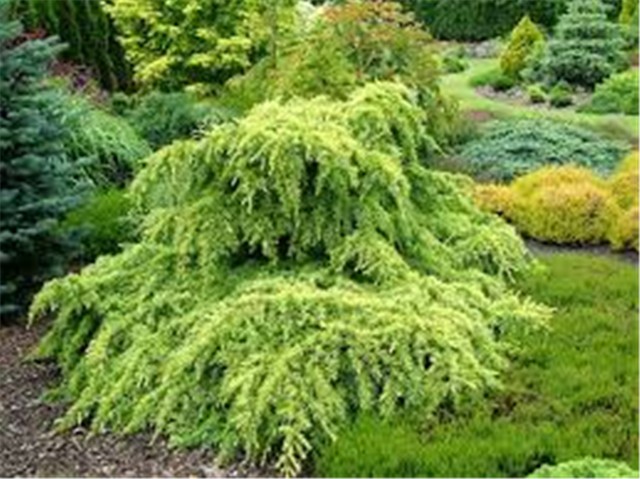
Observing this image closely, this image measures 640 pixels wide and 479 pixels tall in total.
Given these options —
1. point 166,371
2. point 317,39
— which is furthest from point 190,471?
point 317,39

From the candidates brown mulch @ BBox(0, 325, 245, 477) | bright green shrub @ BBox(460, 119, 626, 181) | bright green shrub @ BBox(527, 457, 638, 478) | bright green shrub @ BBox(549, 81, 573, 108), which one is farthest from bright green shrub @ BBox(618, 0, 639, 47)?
bright green shrub @ BBox(527, 457, 638, 478)

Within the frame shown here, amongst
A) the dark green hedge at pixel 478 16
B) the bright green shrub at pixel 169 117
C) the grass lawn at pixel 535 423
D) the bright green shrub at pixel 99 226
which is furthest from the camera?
the dark green hedge at pixel 478 16

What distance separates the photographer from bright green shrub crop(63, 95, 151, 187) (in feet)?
36.5

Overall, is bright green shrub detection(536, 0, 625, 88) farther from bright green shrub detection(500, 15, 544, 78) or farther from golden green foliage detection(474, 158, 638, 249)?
golden green foliage detection(474, 158, 638, 249)

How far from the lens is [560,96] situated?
18641mm

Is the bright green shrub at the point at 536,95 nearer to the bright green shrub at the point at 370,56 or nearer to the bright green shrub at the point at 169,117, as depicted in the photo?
the bright green shrub at the point at 370,56

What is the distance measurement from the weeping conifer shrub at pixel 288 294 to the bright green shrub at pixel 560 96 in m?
10.6

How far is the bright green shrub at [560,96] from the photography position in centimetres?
1861

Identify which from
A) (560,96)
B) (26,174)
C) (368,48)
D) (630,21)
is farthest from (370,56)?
(630,21)

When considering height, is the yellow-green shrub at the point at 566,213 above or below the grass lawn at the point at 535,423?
below

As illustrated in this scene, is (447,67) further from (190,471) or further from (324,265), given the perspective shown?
(190,471)

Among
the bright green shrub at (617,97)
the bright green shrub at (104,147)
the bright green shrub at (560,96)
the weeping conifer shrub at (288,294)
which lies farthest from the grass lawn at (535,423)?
the bright green shrub at (560,96)

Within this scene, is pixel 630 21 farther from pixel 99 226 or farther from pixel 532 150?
pixel 99 226

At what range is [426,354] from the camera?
6.53 m
